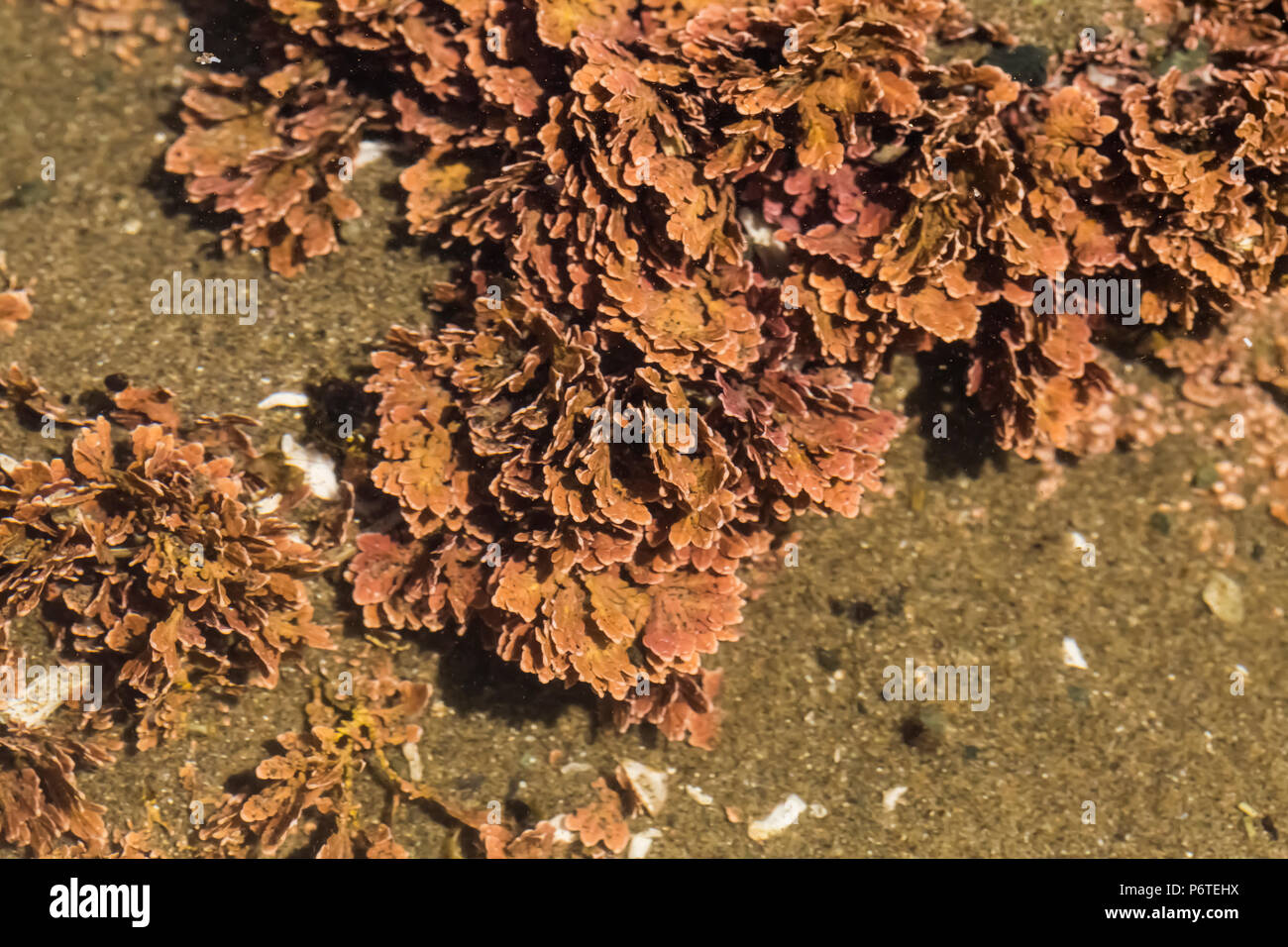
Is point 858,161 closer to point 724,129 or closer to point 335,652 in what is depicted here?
point 724,129

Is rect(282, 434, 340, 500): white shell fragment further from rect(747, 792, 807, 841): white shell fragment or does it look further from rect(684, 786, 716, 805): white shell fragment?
rect(747, 792, 807, 841): white shell fragment

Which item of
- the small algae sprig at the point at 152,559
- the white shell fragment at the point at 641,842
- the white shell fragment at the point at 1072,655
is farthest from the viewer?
the white shell fragment at the point at 1072,655

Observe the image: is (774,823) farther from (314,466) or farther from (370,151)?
(370,151)

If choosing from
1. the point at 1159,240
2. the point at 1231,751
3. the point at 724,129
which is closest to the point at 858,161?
the point at 724,129

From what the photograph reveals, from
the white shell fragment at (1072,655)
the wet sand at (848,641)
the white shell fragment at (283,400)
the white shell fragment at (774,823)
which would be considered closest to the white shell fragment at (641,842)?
the wet sand at (848,641)

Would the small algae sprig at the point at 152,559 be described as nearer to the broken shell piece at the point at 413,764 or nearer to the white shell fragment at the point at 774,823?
the broken shell piece at the point at 413,764

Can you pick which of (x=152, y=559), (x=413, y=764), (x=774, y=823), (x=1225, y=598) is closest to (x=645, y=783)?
(x=774, y=823)
